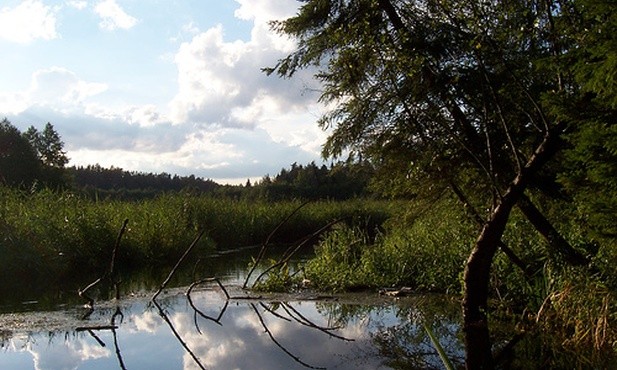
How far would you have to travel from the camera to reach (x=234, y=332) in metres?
8.61

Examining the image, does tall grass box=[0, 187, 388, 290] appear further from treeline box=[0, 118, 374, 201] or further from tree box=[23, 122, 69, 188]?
tree box=[23, 122, 69, 188]

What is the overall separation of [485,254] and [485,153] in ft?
6.34

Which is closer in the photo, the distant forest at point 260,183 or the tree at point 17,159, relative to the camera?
the distant forest at point 260,183

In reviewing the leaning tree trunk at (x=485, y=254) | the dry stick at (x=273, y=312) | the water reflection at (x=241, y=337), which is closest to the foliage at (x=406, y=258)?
the water reflection at (x=241, y=337)

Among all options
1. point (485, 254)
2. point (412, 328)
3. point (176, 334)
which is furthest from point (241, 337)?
point (485, 254)

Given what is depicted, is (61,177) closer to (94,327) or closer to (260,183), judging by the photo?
(260,183)

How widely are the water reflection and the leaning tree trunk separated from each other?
0.33 m

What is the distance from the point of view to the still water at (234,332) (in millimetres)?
7148

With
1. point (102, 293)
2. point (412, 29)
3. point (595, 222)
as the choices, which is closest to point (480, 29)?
point (412, 29)

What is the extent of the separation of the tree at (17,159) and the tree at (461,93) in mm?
35504

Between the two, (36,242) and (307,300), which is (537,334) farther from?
(36,242)

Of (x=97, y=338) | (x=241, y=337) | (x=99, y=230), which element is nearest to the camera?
(x=97, y=338)

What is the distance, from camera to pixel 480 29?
25.9 ft

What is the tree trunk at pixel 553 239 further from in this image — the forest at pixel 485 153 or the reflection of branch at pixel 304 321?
the reflection of branch at pixel 304 321
